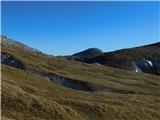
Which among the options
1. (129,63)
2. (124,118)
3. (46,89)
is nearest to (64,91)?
(46,89)

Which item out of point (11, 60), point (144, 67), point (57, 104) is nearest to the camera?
point (57, 104)

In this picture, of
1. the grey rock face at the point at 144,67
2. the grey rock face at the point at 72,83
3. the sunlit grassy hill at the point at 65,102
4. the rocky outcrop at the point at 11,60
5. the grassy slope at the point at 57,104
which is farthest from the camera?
the grey rock face at the point at 144,67

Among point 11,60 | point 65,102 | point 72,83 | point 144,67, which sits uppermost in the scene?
point 144,67

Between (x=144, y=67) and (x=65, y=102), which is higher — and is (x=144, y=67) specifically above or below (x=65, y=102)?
above

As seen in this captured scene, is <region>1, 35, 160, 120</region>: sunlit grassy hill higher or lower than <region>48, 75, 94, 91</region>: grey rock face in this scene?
lower

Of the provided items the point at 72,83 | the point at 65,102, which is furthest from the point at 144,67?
the point at 65,102

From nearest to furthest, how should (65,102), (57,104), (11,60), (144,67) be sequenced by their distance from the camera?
(57,104)
(65,102)
(11,60)
(144,67)

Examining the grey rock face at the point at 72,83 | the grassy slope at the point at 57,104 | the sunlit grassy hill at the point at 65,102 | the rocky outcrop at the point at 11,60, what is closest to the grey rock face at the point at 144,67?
the rocky outcrop at the point at 11,60

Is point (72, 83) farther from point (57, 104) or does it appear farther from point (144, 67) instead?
point (144, 67)

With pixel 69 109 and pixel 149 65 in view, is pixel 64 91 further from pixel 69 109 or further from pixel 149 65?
pixel 149 65

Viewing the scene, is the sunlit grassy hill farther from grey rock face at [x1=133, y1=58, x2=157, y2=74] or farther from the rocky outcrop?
grey rock face at [x1=133, y1=58, x2=157, y2=74]

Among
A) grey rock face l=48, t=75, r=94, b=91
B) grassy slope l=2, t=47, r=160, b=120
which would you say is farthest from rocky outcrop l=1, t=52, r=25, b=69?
grassy slope l=2, t=47, r=160, b=120

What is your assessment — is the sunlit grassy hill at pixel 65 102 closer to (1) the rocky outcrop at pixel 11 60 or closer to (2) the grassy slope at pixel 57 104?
(2) the grassy slope at pixel 57 104

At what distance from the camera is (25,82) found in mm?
70438
